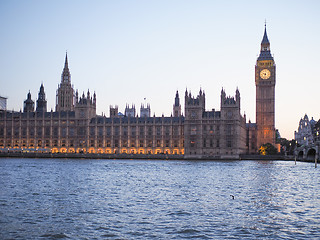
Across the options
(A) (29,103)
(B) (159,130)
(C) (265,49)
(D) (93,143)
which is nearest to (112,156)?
(D) (93,143)

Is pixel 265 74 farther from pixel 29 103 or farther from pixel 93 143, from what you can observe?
pixel 29 103

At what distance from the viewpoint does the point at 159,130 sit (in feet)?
509

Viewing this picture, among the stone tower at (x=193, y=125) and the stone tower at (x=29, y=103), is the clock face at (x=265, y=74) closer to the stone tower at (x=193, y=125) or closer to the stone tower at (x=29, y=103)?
the stone tower at (x=193, y=125)

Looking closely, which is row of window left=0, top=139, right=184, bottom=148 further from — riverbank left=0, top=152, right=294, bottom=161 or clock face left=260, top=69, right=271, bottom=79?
clock face left=260, top=69, right=271, bottom=79

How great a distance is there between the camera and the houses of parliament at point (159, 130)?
147125mm

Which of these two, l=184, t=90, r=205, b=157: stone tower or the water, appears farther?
l=184, t=90, r=205, b=157: stone tower

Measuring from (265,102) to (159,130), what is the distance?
4266 cm

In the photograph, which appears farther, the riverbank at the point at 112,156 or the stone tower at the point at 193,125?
the stone tower at the point at 193,125

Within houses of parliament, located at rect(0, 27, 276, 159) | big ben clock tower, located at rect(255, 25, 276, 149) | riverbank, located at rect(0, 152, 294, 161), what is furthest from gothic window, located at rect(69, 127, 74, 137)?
big ben clock tower, located at rect(255, 25, 276, 149)

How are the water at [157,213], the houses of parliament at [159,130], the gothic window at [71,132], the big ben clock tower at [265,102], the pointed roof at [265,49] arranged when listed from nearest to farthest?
the water at [157,213] → the houses of parliament at [159,130] → the big ben clock tower at [265,102] → the gothic window at [71,132] → the pointed roof at [265,49]

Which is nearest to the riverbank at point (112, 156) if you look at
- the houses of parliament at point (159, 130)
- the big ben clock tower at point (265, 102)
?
the houses of parliament at point (159, 130)

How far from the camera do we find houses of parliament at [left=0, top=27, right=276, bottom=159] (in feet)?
483

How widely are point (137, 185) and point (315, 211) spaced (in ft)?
74.5

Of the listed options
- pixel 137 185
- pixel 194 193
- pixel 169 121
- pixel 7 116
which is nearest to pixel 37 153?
pixel 7 116
